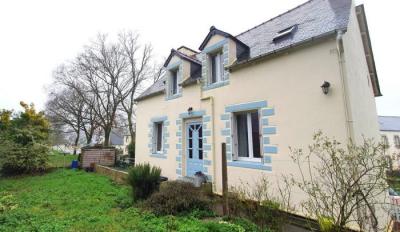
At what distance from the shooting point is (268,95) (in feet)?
19.5

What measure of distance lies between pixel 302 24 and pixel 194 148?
6.14m

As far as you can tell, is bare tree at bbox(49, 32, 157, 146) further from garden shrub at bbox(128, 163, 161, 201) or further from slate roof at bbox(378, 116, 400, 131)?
slate roof at bbox(378, 116, 400, 131)

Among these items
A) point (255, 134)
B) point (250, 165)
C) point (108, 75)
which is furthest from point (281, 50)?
point (108, 75)

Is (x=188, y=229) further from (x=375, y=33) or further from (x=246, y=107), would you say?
(x=375, y=33)

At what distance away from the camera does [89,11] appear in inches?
414

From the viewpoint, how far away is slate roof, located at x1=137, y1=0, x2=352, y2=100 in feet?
16.9

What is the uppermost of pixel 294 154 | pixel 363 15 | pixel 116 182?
pixel 363 15

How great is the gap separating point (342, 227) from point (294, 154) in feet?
6.87

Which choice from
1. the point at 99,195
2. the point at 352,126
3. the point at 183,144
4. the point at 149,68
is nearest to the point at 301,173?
the point at 352,126

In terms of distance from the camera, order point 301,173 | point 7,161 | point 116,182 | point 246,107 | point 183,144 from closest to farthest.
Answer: point 301,173, point 246,107, point 183,144, point 116,182, point 7,161

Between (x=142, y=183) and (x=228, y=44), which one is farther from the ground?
(x=228, y=44)

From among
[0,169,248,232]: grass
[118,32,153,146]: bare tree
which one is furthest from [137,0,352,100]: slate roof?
[118,32,153,146]: bare tree

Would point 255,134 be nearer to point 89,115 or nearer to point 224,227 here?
point 224,227

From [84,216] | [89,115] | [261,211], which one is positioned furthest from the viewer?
[89,115]
